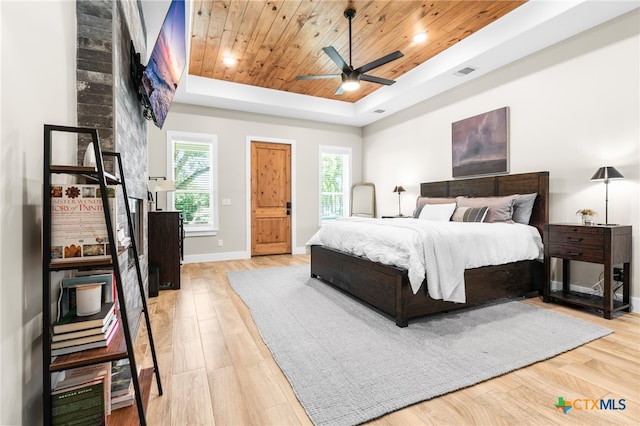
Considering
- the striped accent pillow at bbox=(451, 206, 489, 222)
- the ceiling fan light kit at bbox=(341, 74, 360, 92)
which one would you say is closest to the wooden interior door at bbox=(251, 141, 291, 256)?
the ceiling fan light kit at bbox=(341, 74, 360, 92)

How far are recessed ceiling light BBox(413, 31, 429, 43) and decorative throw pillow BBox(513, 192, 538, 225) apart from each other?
2.20m

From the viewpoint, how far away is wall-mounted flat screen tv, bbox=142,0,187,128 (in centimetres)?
212

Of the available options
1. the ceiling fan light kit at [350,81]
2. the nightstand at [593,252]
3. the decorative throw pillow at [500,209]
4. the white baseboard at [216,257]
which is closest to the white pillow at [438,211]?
the decorative throw pillow at [500,209]

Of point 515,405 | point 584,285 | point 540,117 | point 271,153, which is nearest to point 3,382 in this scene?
point 515,405

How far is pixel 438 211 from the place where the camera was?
419 centimetres

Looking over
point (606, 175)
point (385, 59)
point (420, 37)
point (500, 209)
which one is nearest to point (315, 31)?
point (385, 59)

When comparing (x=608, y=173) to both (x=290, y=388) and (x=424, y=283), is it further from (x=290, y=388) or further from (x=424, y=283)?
(x=290, y=388)

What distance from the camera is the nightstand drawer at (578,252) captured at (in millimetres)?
2730

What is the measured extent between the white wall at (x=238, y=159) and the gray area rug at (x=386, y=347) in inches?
102

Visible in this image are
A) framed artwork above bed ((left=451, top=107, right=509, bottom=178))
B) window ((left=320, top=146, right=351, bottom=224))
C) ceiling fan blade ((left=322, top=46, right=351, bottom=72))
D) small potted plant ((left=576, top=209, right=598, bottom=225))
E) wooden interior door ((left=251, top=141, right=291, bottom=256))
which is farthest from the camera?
window ((left=320, top=146, right=351, bottom=224))

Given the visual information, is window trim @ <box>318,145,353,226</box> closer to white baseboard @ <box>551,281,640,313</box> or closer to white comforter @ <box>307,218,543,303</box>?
white comforter @ <box>307,218,543,303</box>

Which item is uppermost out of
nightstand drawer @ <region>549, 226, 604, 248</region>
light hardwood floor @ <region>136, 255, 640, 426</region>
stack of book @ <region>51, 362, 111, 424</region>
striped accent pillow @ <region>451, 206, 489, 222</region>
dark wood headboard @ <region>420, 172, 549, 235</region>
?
dark wood headboard @ <region>420, 172, 549, 235</region>

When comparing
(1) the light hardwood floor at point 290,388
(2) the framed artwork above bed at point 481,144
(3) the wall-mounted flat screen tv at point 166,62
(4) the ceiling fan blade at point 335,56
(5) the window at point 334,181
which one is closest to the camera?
(1) the light hardwood floor at point 290,388

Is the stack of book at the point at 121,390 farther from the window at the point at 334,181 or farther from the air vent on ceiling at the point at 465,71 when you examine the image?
the window at the point at 334,181
